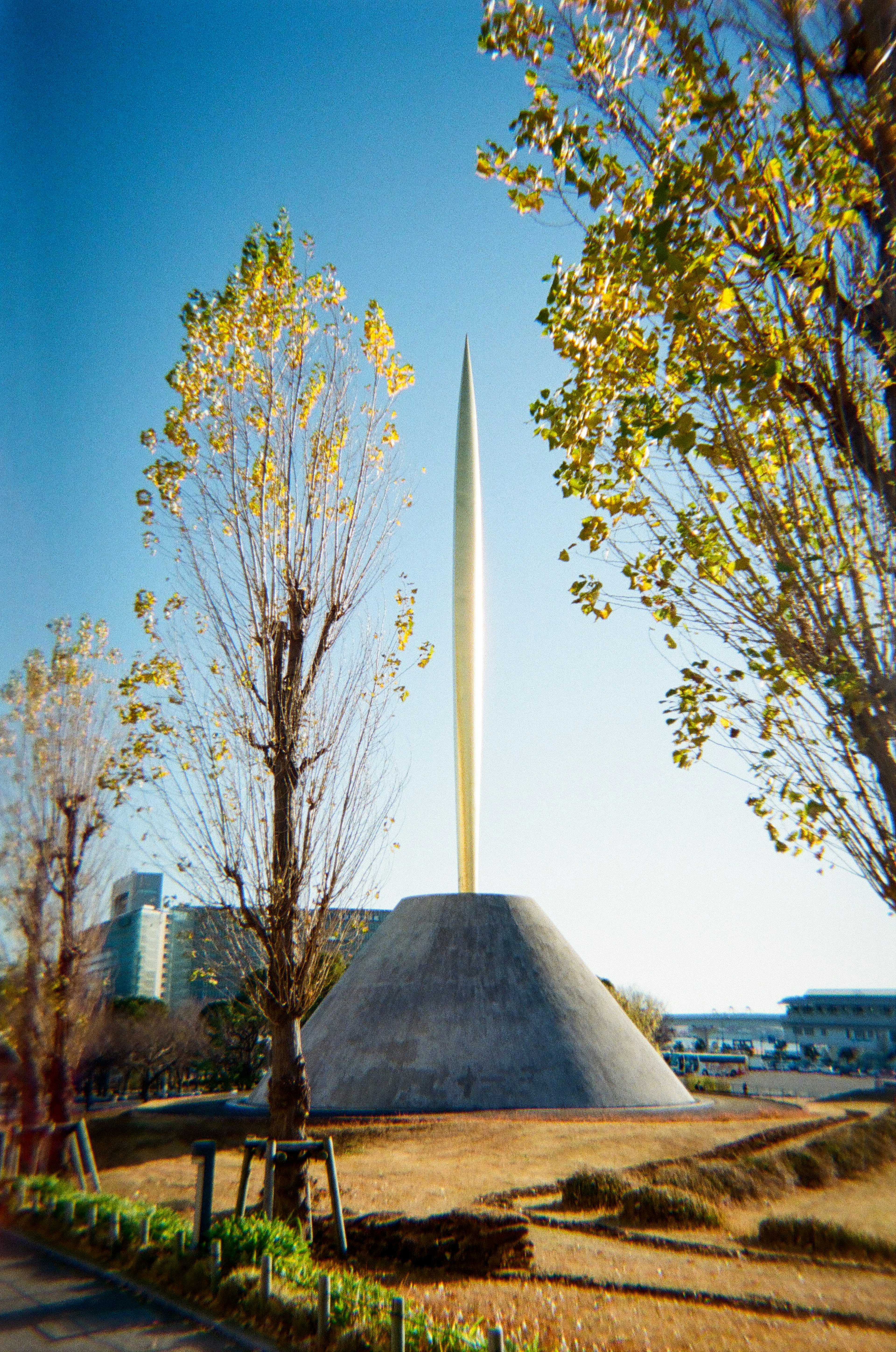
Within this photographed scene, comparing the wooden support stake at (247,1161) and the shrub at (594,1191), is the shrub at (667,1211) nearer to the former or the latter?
the shrub at (594,1191)

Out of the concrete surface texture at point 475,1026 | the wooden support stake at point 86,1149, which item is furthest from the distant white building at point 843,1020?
the wooden support stake at point 86,1149

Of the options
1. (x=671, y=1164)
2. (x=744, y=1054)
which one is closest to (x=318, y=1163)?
(x=671, y=1164)

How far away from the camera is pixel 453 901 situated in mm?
30062

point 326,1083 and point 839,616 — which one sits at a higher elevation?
point 839,616

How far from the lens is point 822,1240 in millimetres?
11180

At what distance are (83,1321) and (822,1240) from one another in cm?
876

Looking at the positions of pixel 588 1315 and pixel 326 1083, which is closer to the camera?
pixel 588 1315

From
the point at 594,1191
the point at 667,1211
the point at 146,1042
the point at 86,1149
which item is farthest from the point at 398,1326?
the point at 146,1042

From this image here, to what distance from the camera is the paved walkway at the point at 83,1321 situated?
24.7 feet

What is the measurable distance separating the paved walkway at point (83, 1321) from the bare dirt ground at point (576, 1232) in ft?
7.27

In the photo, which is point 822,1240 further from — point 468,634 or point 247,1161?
point 468,634

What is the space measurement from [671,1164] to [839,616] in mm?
12307

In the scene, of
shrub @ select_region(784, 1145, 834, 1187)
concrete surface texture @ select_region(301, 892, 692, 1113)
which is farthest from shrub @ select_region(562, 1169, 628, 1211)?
concrete surface texture @ select_region(301, 892, 692, 1113)

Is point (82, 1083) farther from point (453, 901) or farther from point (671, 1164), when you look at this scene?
point (671, 1164)
